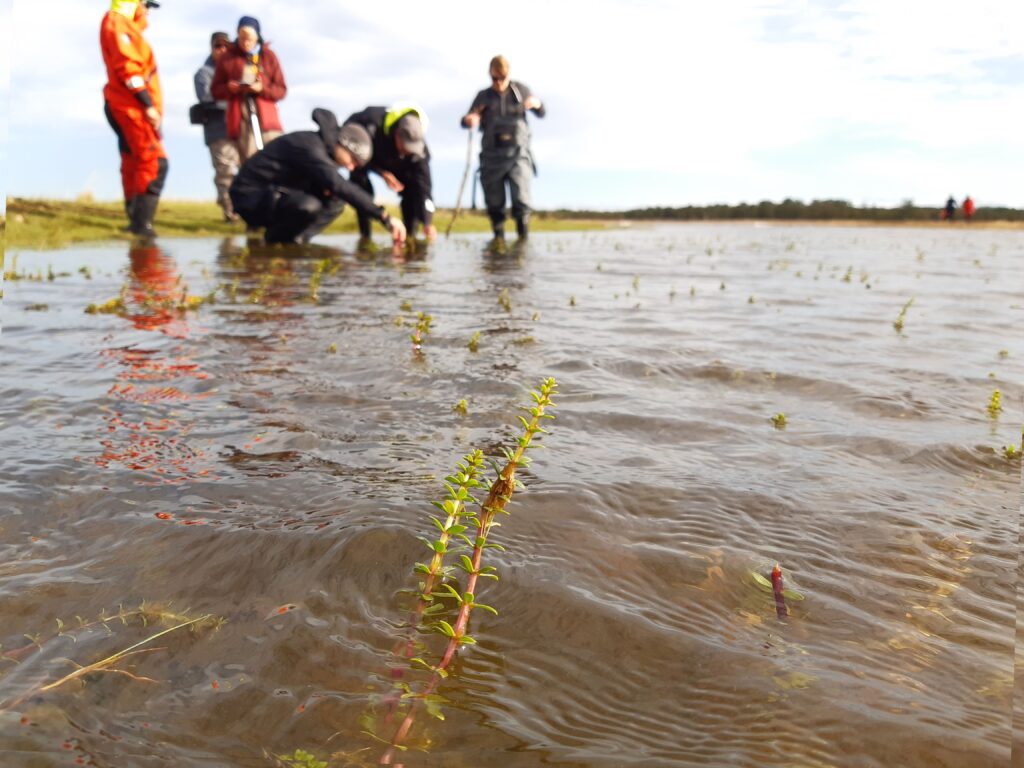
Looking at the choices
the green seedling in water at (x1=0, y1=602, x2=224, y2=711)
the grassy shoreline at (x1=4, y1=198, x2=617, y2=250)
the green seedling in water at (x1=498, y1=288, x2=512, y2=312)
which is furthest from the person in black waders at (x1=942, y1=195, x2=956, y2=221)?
the green seedling in water at (x1=0, y1=602, x2=224, y2=711)

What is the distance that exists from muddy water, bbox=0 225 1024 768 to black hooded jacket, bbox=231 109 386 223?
18.8 feet

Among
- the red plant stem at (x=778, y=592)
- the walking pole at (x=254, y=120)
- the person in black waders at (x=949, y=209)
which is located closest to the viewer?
the red plant stem at (x=778, y=592)

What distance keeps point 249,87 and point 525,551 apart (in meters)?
12.6

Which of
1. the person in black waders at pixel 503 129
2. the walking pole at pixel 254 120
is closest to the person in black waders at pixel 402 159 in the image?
the person in black waders at pixel 503 129

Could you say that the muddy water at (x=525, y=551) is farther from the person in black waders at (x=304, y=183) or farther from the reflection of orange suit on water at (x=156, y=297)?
the person in black waders at (x=304, y=183)

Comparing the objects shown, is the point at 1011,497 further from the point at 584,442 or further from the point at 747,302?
the point at 747,302

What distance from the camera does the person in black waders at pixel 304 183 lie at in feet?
32.1

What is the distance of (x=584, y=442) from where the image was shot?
291 centimetres

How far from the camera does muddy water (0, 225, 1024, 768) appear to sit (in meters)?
1.35

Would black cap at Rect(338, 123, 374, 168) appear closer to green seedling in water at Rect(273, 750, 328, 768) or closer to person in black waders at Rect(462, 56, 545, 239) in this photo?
person in black waders at Rect(462, 56, 545, 239)

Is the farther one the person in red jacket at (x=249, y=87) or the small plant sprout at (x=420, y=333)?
the person in red jacket at (x=249, y=87)

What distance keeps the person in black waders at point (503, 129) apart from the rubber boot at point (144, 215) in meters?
4.99

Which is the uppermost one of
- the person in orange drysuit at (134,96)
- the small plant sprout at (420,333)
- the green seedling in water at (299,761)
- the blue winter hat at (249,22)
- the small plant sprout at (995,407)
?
the blue winter hat at (249,22)

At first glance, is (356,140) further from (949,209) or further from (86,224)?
(949,209)
